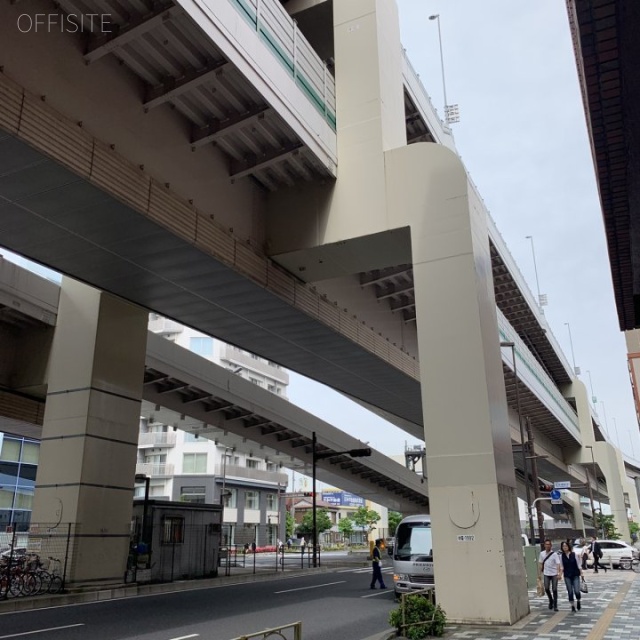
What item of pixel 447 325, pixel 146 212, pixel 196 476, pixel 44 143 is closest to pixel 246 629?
pixel 447 325

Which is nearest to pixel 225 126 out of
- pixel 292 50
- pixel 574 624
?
pixel 292 50

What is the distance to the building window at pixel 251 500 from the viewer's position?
64125 mm

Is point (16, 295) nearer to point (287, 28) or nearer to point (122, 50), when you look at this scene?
point (122, 50)

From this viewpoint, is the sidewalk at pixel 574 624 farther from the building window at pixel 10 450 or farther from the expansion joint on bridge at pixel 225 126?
the building window at pixel 10 450

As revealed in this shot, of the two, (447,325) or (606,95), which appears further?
(447,325)

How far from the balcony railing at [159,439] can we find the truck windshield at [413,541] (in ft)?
158

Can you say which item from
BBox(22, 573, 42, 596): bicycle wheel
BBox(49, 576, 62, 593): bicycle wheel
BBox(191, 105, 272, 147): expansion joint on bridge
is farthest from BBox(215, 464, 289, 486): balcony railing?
BBox(191, 105, 272, 147): expansion joint on bridge

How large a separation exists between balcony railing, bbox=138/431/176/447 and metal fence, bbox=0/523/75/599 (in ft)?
153

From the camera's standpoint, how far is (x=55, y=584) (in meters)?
15.3

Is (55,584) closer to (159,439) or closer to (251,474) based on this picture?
(159,439)

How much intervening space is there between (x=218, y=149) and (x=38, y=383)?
10.1 metres

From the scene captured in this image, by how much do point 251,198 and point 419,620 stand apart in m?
10.2

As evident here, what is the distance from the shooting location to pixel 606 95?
20.8 feet

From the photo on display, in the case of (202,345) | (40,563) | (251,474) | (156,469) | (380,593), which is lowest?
(380,593)
